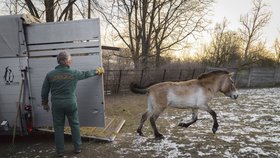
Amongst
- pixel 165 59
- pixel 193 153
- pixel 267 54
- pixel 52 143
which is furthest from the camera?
pixel 267 54

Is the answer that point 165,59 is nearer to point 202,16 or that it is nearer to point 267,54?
point 202,16

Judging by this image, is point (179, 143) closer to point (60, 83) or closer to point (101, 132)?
point (101, 132)

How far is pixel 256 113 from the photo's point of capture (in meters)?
8.83

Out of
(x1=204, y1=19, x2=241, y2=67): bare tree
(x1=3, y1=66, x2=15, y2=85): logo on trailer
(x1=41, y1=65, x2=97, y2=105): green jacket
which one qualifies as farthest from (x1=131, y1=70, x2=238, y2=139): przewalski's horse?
(x1=204, y1=19, x2=241, y2=67): bare tree

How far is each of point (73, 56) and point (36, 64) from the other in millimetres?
846

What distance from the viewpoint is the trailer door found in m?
4.88

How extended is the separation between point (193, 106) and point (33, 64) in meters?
3.80

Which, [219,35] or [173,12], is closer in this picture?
[173,12]

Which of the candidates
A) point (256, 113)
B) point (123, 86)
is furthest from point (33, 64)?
point (123, 86)

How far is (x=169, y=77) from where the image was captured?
19562 millimetres

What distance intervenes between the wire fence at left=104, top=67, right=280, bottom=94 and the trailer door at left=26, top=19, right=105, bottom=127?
8036mm

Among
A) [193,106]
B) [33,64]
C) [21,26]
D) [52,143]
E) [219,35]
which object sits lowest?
[52,143]

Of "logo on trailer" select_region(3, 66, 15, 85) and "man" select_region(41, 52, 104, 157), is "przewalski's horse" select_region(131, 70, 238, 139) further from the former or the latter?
"logo on trailer" select_region(3, 66, 15, 85)

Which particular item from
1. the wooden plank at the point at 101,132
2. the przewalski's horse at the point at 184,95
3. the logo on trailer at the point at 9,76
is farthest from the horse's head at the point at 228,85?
the logo on trailer at the point at 9,76
